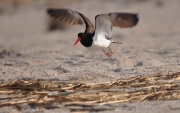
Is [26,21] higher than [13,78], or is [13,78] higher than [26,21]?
[26,21]

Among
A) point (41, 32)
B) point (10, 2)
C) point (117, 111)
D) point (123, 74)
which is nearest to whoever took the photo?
point (117, 111)

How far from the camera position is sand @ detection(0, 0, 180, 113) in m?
5.54

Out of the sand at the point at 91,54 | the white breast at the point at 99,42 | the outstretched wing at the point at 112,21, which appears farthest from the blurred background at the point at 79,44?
the outstretched wing at the point at 112,21

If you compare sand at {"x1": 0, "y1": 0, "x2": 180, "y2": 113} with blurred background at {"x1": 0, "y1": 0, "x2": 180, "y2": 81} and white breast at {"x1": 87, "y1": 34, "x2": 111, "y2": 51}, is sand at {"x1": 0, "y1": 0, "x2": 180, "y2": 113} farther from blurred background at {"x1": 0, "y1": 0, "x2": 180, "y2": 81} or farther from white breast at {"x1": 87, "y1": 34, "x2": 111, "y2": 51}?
Answer: white breast at {"x1": 87, "y1": 34, "x2": 111, "y2": 51}

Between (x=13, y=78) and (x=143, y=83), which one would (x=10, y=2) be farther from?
(x=143, y=83)

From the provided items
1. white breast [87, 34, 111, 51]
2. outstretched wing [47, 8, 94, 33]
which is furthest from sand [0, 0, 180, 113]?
outstretched wing [47, 8, 94, 33]

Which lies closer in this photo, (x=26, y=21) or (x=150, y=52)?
(x=150, y=52)

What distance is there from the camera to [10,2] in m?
16.5

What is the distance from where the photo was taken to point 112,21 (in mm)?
6375

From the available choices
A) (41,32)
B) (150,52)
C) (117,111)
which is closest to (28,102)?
(117,111)

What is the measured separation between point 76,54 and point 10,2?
9560 millimetres

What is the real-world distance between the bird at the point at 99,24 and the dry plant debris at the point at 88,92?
118 cm

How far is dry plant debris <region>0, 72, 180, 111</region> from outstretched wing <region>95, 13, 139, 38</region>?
42.4 inches

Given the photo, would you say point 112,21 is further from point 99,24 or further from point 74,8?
point 74,8
